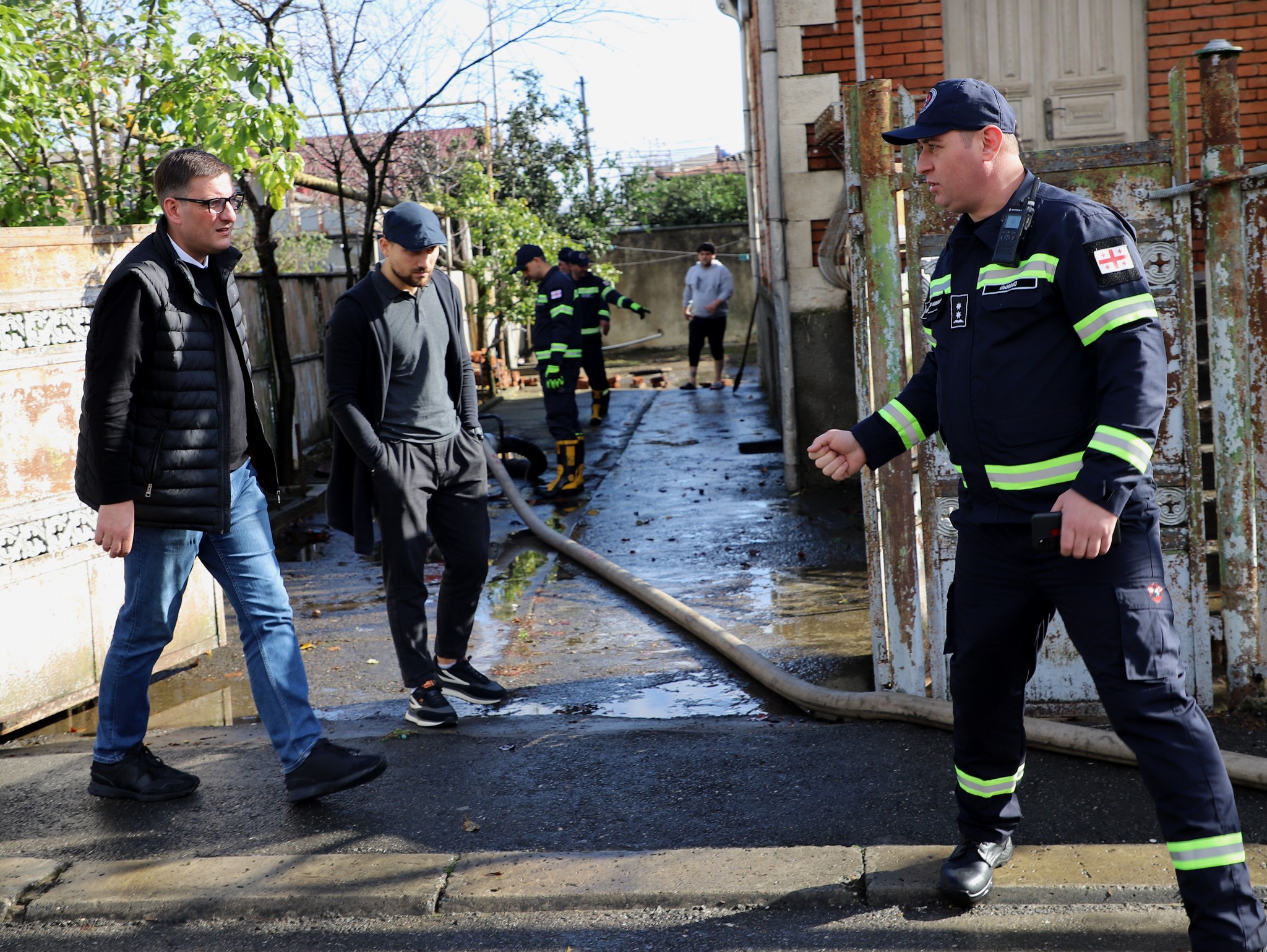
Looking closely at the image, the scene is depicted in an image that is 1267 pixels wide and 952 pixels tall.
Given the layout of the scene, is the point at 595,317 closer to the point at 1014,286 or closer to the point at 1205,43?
the point at 1205,43

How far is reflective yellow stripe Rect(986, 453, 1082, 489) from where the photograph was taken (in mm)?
2809

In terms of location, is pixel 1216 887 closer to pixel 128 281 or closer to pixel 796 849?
pixel 796 849

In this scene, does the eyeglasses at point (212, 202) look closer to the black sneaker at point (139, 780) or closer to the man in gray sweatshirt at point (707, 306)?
the black sneaker at point (139, 780)

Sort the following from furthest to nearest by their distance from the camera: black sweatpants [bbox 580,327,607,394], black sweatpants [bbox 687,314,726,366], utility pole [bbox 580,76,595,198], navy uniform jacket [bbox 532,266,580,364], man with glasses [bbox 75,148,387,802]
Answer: utility pole [bbox 580,76,595,198] < black sweatpants [bbox 687,314,726,366] < black sweatpants [bbox 580,327,607,394] < navy uniform jacket [bbox 532,266,580,364] < man with glasses [bbox 75,148,387,802]

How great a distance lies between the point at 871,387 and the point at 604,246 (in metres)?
20.5

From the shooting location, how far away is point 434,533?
193 inches

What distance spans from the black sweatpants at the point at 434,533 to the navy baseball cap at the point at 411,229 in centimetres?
75

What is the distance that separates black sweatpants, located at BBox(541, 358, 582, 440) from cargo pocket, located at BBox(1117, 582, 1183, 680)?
7.03 m

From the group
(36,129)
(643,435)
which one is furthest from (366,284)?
(643,435)

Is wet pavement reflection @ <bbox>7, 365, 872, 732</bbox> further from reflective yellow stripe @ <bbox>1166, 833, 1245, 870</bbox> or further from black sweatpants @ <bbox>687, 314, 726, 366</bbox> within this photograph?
black sweatpants @ <bbox>687, 314, 726, 366</bbox>

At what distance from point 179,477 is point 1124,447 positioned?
276 centimetres

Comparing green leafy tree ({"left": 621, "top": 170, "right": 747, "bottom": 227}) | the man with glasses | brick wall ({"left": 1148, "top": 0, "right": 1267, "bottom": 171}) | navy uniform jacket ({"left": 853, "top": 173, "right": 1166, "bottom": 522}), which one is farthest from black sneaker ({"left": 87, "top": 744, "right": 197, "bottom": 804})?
green leafy tree ({"left": 621, "top": 170, "right": 747, "bottom": 227})

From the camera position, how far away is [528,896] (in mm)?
3285

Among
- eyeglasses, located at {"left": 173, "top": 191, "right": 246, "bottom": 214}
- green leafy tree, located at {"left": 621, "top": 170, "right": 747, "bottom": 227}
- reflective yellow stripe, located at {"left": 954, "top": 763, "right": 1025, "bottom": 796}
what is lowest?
reflective yellow stripe, located at {"left": 954, "top": 763, "right": 1025, "bottom": 796}
